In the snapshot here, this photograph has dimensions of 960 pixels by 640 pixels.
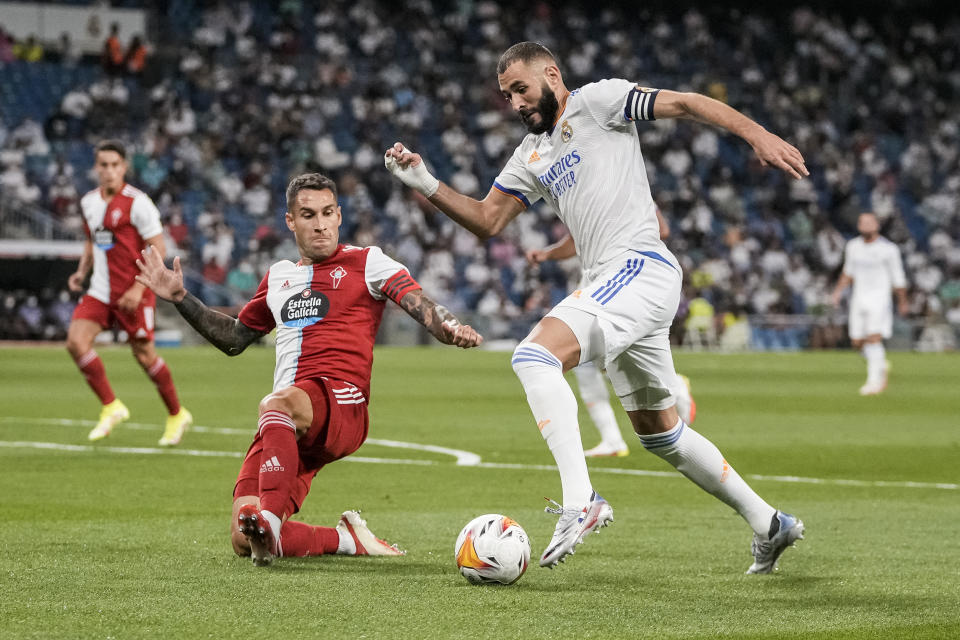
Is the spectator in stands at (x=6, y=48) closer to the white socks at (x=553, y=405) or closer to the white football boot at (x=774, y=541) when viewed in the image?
the white socks at (x=553, y=405)

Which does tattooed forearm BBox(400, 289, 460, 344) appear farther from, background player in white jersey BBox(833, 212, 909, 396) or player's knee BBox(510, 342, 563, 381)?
background player in white jersey BBox(833, 212, 909, 396)

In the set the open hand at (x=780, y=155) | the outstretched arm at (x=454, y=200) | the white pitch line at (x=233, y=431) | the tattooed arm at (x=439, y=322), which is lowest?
the white pitch line at (x=233, y=431)

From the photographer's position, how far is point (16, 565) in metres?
5.68

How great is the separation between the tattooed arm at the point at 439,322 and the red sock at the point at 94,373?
617 centimetres

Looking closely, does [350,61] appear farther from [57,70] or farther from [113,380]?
[113,380]

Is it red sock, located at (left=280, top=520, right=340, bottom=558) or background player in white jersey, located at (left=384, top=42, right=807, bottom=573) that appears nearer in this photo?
background player in white jersey, located at (left=384, top=42, right=807, bottom=573)

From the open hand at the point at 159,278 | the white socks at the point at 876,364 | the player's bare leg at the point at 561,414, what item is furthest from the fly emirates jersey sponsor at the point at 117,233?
the white socks at the point at 876,364

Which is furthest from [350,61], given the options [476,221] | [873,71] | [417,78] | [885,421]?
[476,221]

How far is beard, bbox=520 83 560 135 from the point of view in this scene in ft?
20.1

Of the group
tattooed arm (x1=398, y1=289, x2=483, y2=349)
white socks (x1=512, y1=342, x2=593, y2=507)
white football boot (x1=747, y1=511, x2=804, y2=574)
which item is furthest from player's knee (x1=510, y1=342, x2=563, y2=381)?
white football boot (x1=747, y1=511, x2=804, y2=574)

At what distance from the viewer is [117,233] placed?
38.5ft

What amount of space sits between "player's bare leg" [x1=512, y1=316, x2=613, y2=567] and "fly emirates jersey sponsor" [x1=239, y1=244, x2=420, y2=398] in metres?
0.88

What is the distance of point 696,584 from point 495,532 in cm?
85

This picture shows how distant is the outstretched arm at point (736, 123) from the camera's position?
5.25 m
